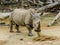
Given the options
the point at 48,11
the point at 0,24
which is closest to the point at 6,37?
the point at 0,24

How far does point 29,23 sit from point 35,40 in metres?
0.95

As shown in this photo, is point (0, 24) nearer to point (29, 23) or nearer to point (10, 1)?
point (29, 23)

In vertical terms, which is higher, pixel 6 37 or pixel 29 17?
pixel 29 17

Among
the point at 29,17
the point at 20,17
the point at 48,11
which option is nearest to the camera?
the point at 29,17

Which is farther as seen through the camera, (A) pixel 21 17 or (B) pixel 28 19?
(A) pixel 21 17

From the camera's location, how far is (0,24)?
1246 centimetres

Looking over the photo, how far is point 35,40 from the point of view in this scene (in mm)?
8398

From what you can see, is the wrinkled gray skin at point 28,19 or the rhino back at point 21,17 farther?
the rhino back at point 21,17

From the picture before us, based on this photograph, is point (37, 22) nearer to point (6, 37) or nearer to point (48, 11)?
point (6, 37)

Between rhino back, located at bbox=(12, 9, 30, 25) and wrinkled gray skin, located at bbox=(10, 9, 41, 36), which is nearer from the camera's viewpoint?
wrinkled gray skin, located at bbox=(10, 9, 41, 36)

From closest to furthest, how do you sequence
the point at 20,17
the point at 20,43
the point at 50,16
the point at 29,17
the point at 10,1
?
the point at 20,43 → the point at 29,17 → the point at 20,17 → the point at 50,16 → the point at 10,1

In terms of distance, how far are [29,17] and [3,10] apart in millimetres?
7562

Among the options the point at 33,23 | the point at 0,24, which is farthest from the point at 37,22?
the point at 0,24

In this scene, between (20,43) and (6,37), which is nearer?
(20,43)
